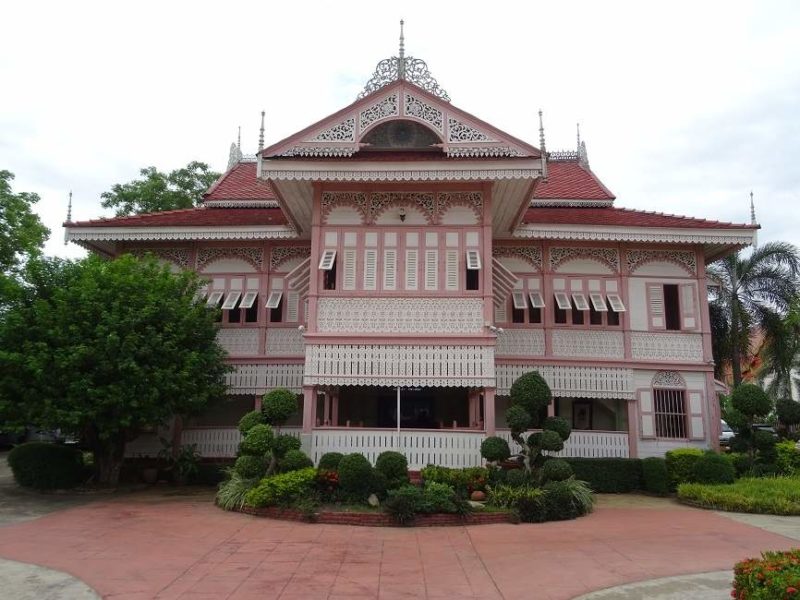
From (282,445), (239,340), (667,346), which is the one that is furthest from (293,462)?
(667,346)

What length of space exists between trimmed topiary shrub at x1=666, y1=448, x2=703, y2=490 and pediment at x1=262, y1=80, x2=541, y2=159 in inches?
299

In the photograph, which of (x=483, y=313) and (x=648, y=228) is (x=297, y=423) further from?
(x=648, y=228)

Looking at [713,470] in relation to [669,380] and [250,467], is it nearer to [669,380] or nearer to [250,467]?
[669,380]

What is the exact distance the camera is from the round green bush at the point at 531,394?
11.8 m

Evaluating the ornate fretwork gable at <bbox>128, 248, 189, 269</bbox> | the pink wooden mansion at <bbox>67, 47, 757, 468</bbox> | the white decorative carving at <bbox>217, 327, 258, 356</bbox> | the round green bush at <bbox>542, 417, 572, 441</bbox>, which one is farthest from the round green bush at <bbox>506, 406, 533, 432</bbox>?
the ornate fretwork gable at <bbox>128, 248, 189, 269</bbox>

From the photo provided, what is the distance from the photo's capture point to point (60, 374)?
39.3ft

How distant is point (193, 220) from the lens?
16.4m

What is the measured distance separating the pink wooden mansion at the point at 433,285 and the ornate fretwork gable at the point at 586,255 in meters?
0.06

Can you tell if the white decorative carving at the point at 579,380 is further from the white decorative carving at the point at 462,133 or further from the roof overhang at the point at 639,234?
the white decorative carving at the point at 462,133

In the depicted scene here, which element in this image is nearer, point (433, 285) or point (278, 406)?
point (278, 406)

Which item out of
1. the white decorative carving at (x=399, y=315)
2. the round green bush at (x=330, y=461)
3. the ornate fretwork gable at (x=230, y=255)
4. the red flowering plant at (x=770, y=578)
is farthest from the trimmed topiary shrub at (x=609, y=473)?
the ornate fretwork gable at (x=230, y=255)

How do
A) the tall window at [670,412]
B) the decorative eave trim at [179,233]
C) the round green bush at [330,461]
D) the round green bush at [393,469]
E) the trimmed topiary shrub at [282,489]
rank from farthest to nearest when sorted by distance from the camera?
the decorative eave trim at [179,233] < the tall window at [670,412] < the round green bush at [330,461] < the round green bush at [393,469] < the trimmed topiary shrub at [282,489]

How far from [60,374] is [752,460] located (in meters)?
15.4

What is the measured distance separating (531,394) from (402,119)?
6.62m
